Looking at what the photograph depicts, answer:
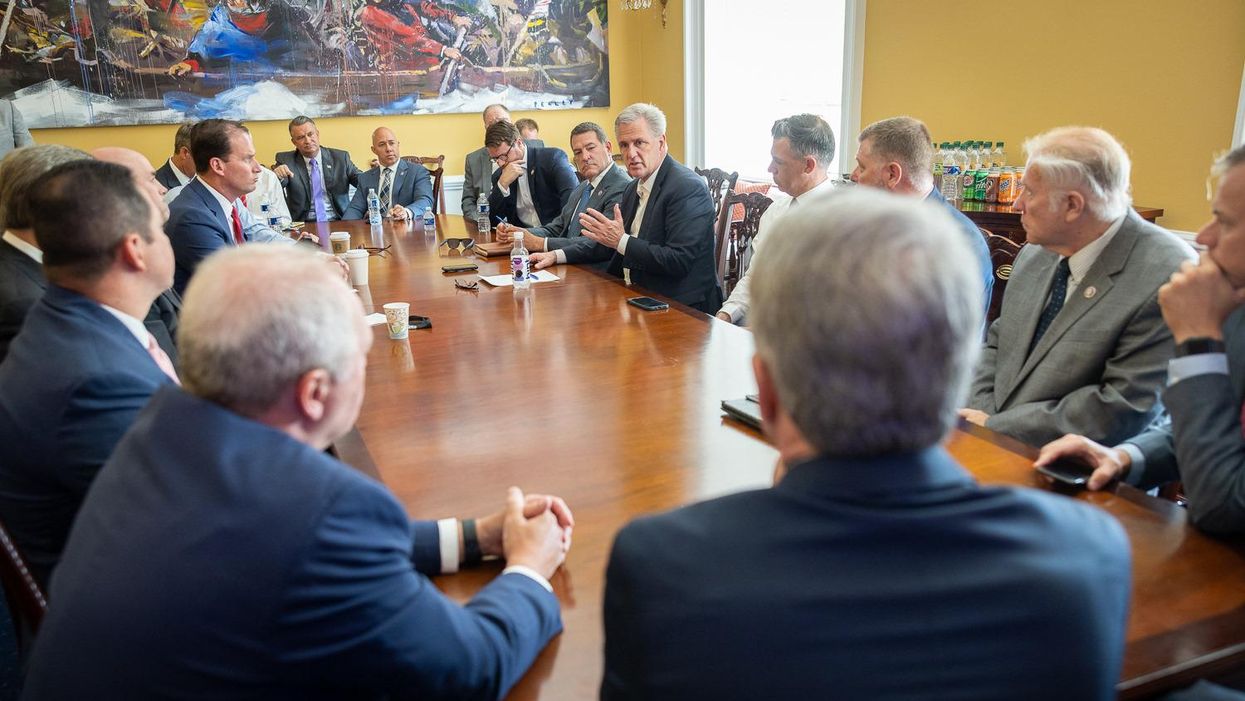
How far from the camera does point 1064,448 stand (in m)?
1.36

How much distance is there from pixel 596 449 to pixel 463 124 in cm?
578

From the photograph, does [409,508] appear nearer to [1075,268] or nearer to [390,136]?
[1075,268]

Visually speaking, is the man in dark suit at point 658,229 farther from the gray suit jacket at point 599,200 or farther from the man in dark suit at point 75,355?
the man in dark suit at point 75,355

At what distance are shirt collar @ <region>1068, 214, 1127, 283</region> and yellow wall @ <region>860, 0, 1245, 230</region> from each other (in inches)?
78.8

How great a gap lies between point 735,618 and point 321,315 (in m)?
0.56

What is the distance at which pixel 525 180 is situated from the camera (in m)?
5.00

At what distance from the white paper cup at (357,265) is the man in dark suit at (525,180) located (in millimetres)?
1864

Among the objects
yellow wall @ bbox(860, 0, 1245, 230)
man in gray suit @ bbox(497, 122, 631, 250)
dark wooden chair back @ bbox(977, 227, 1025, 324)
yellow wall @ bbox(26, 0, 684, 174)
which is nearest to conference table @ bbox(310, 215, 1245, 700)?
dark wooden chair back @ bbox(977, 227, 1025, 324)

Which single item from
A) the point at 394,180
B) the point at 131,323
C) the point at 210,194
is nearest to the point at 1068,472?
the point at 131,323

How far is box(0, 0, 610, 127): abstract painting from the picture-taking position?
562cm

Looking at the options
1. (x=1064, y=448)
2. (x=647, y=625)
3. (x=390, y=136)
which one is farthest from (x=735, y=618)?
(x=390, y=136)

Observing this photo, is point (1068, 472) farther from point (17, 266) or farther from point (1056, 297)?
point (17, 266)

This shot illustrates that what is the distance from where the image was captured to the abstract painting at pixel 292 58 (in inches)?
221

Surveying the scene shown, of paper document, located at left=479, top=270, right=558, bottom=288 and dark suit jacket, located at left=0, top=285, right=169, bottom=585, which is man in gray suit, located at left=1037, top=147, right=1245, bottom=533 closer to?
dark suit jacket, located at left=0, top=285, right=169, bottom=585
